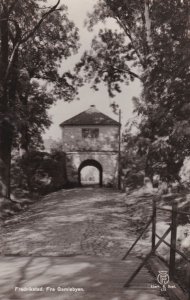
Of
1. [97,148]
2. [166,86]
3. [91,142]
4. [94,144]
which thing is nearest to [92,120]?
[91,142]

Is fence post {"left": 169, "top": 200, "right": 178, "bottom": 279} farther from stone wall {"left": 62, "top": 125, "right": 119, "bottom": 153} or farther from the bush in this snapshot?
stone wall {"left": 62, "top": 125, "right": 119, "bottom": 153}

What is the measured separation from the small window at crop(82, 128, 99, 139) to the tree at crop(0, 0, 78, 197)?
7023mm

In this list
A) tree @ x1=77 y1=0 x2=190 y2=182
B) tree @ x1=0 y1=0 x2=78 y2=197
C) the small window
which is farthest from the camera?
the small window

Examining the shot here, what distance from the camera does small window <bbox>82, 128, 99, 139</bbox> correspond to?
142ft

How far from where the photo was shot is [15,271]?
702 cm

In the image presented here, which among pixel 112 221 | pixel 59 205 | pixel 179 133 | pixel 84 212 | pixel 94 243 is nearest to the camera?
pixel 94 243

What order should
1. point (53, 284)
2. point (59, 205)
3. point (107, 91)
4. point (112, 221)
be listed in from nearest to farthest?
point (53, 284)
point (112, 221)
point (59, 205)
point (107, 91)

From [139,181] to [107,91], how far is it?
702 cm

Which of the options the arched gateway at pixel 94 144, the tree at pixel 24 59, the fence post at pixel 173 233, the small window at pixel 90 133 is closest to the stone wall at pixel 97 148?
the arched gateway at pixel 94 144

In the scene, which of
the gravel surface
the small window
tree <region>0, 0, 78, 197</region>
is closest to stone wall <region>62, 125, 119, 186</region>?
the small window

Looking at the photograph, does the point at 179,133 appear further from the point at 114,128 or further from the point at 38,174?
the point at 114,128

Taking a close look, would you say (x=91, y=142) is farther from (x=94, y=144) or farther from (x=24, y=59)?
(x=24, y=59)

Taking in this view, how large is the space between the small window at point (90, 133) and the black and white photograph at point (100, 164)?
4.2 inches

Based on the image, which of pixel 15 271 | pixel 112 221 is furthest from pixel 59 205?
pixel 15 271
